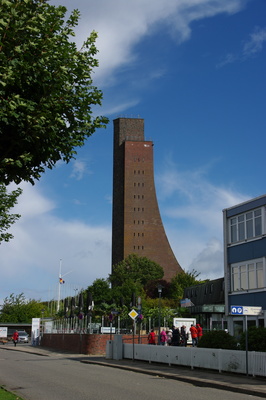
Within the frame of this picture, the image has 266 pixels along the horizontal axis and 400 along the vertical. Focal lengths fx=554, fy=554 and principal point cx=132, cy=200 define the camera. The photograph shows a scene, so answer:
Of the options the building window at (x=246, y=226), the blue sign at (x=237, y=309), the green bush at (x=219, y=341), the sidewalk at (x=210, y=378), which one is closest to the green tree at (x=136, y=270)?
the building window at (x=246, y=226)

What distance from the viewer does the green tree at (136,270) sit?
116 meters

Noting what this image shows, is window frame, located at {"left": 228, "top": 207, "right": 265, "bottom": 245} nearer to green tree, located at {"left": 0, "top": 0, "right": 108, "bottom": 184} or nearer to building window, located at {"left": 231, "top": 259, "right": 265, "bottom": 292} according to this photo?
building window, located at {"left": 231, "top": 259, "right": 265, "bottom": 292}

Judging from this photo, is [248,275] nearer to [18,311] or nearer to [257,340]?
[257,340]

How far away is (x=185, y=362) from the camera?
918 inches

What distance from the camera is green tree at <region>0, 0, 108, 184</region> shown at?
9.49 metres

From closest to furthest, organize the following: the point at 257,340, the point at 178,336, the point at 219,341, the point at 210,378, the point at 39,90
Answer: the point at 39,90, the point at 210,378, the point at 257,340, the point at 219,341, the point at 178,336

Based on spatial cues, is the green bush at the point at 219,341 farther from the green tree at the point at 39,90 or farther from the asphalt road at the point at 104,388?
the green tree at the point at 39,90

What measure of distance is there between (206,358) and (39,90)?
14.7 m

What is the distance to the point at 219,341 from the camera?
22.3m

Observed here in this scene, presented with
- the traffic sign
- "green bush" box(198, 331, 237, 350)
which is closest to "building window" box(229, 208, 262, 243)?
"green bush" box(198, 331, 237, 350)

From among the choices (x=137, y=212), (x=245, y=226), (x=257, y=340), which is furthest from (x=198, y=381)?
(x=137, y=212)

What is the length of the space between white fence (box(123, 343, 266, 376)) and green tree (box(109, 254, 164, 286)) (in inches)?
3462

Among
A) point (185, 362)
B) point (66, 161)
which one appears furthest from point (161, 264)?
point (66, 161)

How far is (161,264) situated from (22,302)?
3821 centimetres
